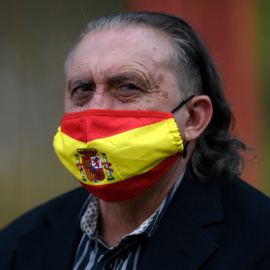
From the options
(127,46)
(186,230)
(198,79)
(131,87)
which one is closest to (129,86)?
(131,87)

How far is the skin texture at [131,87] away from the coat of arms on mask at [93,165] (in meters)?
0.27

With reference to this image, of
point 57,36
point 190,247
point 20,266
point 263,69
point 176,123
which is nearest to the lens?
point 190,247

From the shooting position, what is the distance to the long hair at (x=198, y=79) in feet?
8.30

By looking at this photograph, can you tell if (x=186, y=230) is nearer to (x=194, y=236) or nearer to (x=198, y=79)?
(x=194, y=236)

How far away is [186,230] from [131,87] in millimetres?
820

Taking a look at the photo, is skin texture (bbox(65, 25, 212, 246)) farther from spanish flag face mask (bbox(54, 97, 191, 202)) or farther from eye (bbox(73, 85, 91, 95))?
spanish flag face mask (bbox(54, 97, 191, 202))

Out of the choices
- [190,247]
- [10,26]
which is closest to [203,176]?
[190,247]

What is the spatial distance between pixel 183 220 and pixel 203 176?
1.11ft

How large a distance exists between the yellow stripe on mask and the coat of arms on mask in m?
0.01

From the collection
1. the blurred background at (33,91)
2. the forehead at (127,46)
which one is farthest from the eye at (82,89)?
the blurred background at (33,91)

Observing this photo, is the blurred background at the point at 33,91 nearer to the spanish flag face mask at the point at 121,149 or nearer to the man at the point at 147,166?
the man at the point at 147,166

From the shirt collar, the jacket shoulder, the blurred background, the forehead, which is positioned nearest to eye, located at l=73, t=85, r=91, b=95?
the forehead

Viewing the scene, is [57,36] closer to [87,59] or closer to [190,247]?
[87,59]

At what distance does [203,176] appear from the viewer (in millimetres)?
2574
